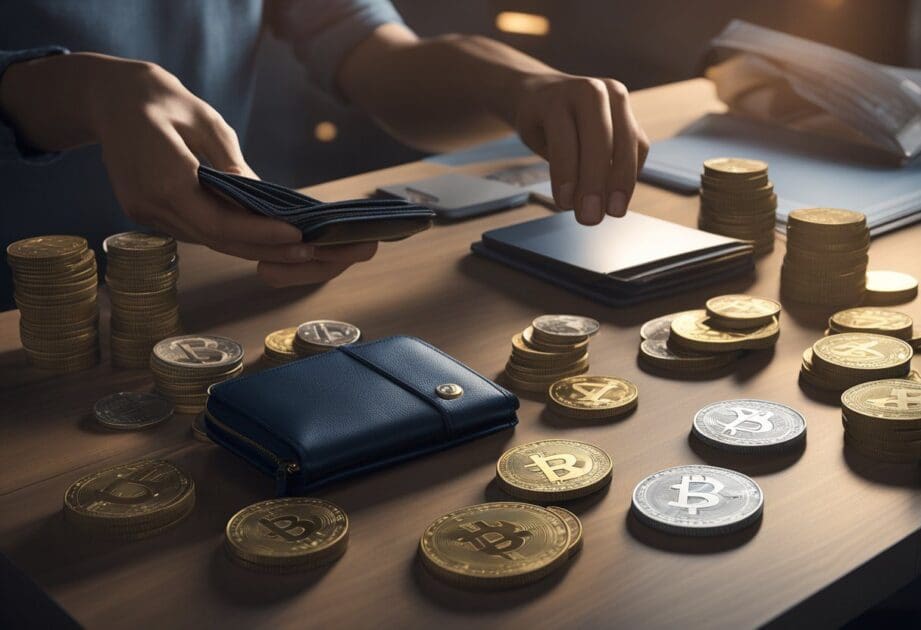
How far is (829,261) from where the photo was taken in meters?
1.35

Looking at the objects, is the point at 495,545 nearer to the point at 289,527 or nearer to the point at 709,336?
the point at 289,527

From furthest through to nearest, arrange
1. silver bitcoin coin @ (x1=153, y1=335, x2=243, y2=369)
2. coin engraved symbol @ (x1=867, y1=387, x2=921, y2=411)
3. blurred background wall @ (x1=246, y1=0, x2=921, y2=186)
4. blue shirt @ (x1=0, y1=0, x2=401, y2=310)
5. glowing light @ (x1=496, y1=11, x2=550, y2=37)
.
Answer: glowing light @ (x1=496, y1=11, x2=550, y2=37)
blurred background wall @ (x1=246, y1=0, x2=921, y2=186)
blue shirt @ (x1=0, y1=0, x2=401, y2=310)
silver bitcoin coin @ (x1=153, y1=335, x2=243, y2=369)
coin engraved symbol @ (x1=867, y1=387, x2=921, y2=411)

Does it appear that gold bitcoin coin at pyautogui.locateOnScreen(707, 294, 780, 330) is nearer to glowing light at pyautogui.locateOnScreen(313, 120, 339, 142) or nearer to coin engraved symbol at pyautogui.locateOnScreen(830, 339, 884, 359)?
coin engraved symbol at pyautogui.locateOnScreen(830, 339, 884, 359)

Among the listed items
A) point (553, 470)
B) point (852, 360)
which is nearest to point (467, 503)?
point (553, 470)

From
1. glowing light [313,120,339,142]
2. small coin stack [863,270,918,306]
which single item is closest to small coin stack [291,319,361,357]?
small coin stack [863,270,918,306]

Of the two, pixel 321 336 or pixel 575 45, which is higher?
pixel 321 336

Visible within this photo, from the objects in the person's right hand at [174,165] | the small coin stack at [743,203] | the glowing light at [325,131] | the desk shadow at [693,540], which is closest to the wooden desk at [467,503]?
the desk shadow at [693,540]

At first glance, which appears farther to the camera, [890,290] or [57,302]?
[890,290]

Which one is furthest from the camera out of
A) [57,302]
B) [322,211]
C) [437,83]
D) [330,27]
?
[330,27]

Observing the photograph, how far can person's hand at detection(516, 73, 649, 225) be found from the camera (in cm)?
140

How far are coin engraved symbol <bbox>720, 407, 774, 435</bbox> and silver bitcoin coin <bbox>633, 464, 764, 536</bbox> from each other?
0.08m

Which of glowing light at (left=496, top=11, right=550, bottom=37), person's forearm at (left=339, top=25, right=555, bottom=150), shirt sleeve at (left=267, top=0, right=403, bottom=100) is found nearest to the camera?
person's forearm at (left=339, top=25, right=555, bottom=150)

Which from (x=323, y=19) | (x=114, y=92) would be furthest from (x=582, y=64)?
(x=114, y=92)

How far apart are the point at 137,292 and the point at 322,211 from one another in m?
0.26
